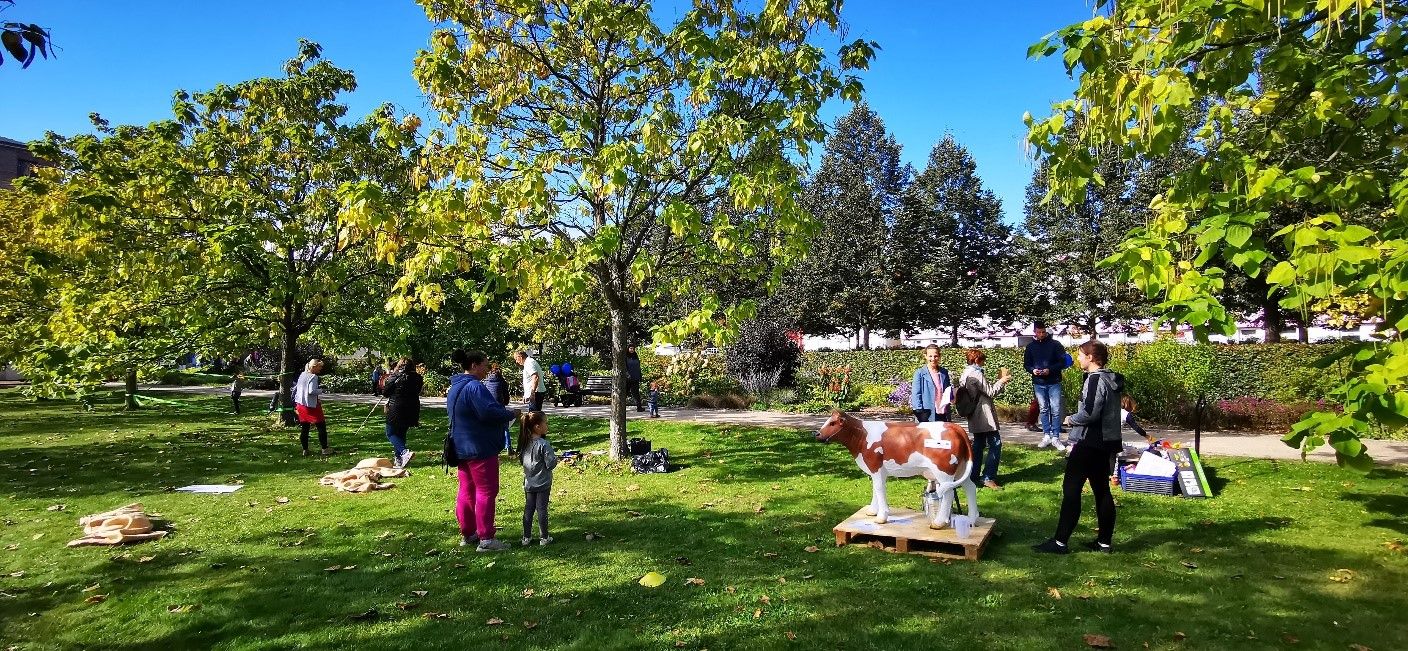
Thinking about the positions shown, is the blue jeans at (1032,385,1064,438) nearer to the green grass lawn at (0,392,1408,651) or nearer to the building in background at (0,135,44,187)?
the green grass lawn at (0,392,1408,651)

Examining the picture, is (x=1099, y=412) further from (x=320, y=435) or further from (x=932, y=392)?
(x=320, y=435)

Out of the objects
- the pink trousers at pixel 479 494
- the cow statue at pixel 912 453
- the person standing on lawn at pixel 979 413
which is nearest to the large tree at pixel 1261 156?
the cow statue at pixel 912 453

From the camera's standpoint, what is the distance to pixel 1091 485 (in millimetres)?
6020

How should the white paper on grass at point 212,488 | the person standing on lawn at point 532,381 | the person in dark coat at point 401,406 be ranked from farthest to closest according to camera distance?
the person standing on lawn at point 532,381 < the person in dark coat at point 401,406 < the white paper on grass at point 212,488

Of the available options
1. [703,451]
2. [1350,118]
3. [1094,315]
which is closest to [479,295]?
[703,451]

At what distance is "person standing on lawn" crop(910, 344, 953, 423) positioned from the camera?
8.67 metres

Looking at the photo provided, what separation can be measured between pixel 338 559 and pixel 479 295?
4203mm

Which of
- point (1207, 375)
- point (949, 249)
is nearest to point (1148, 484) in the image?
point (1207, 375)

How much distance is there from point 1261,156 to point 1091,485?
9.52 feet

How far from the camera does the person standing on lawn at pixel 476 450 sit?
21.9ft

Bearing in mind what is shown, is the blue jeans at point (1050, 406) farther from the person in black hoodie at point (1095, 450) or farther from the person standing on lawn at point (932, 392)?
the person in black hoodie at point (1095, 450)

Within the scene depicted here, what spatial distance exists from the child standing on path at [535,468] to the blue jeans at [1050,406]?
300 inches

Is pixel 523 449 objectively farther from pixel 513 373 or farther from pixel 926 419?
pixel 513 373

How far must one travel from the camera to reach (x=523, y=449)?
6.86m
